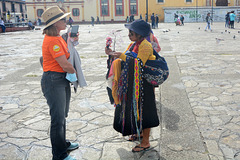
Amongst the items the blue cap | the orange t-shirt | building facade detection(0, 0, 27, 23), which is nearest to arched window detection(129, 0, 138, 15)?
building facade detection(0, 0, 27, 23)

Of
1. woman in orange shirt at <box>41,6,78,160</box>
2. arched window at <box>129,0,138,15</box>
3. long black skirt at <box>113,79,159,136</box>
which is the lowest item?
long black skirt at <box>113,79,159,136</box>

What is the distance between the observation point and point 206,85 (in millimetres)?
5824

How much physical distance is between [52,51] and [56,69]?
8.9 inches

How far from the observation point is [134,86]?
2877 mm

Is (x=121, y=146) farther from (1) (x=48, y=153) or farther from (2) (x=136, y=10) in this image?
(2) (x=136, y=10)

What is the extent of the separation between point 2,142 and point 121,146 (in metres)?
1.68

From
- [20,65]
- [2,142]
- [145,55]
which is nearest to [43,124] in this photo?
[2,142]

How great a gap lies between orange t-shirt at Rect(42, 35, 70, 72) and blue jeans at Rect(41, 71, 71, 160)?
0.07 m

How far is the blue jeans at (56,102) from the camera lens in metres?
2.70

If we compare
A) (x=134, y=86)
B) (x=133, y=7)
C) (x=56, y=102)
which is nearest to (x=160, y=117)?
(x=134, y=86)

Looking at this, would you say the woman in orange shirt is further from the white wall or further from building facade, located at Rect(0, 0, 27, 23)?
building facade, located at Rect(0, 0, 27, 23)

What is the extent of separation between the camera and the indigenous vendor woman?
2832 mm

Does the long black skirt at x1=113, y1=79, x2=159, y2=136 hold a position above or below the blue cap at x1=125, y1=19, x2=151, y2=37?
below

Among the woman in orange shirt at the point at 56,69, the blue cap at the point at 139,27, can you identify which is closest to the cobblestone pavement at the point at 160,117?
the blue cap at the point at 139,27
